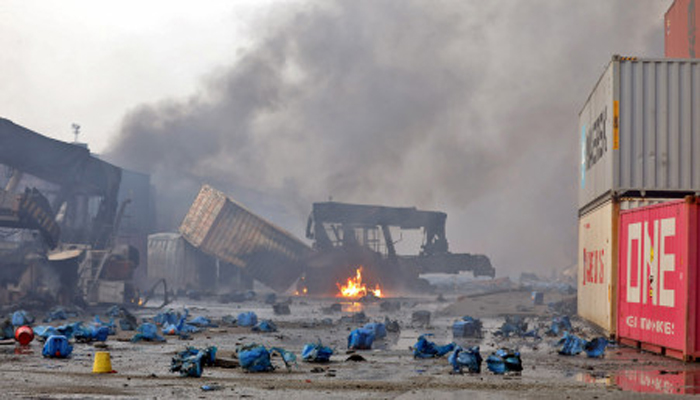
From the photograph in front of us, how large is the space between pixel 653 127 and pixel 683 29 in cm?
704

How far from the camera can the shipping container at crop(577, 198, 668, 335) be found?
16438mm

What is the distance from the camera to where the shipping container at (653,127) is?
16703 millimetres

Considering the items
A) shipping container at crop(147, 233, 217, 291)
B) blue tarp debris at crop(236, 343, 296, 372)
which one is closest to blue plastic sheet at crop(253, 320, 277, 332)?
blue tarp debris at crop(236, 343, 296, 372)

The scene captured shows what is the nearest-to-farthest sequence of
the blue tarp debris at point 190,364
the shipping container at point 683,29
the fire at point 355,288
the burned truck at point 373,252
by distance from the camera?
the blue tarp debris at point 190,364, the shipping container at point 683,29, the fire at point 355,288, the burned truck at point 373,252

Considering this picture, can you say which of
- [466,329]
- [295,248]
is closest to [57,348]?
[466,329]

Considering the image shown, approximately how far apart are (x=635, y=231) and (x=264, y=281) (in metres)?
30.9

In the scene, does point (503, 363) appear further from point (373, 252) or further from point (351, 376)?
point (373, 252)

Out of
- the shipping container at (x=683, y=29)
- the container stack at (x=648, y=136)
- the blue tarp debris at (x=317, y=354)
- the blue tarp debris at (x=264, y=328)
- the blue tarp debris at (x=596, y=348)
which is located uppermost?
the shipping container at (x=683, y=29)

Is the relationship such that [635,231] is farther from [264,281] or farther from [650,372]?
[264,281]

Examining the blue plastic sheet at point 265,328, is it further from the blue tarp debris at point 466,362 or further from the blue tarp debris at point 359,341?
the blue tarp debris at point 466,362

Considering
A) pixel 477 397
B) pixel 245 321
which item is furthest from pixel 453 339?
pixel 477 397

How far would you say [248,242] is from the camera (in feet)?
142

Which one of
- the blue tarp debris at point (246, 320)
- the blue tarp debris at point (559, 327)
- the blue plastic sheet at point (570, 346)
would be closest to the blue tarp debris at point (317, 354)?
the blue plastic sheet at point (570, 346)

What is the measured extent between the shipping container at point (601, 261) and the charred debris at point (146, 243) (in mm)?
12181
